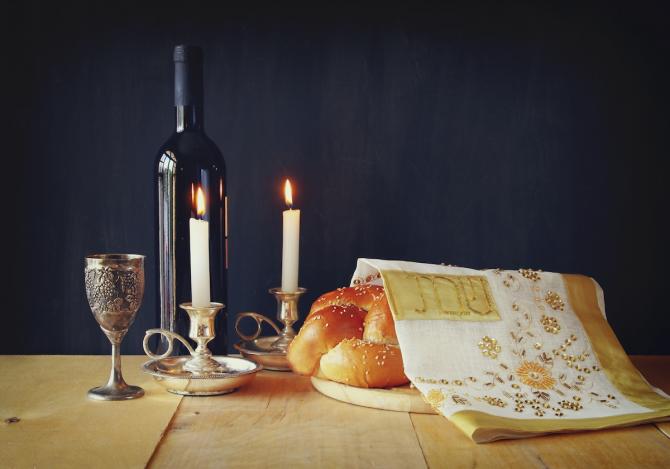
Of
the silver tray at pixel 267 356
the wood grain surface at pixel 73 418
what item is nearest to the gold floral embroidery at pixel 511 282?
the silver tray at pixel 267 356

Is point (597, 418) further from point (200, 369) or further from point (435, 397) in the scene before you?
point (200, 369)

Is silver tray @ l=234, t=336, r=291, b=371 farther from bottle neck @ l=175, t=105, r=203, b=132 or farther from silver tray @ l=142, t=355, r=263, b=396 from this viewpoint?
bottle neck @ l=175, t=105, r=203, b=132

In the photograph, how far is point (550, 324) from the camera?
1.13m

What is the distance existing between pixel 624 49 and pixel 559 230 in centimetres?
32

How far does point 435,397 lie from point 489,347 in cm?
14

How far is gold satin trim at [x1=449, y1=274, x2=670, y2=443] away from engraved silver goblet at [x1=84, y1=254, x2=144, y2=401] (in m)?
0.43

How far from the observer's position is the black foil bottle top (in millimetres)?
1203

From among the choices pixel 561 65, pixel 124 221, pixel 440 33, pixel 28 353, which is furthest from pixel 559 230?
pixel 28 353

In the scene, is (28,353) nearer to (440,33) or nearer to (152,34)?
(152,34)

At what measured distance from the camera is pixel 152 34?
139 cm

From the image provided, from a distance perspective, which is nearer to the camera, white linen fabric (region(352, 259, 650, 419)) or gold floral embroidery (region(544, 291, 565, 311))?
white linen fabric (region(352, 259, 650, 419))

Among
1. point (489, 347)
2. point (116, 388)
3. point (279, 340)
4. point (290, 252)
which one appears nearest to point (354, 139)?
point (290, 252)

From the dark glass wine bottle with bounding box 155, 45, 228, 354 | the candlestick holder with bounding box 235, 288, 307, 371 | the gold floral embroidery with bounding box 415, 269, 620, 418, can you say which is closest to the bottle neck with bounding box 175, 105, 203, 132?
the dark glass wine bottle with bounding box 155, 45, 228, 354

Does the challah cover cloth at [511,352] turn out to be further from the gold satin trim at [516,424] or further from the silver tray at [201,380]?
the silver tray at [201,380]
